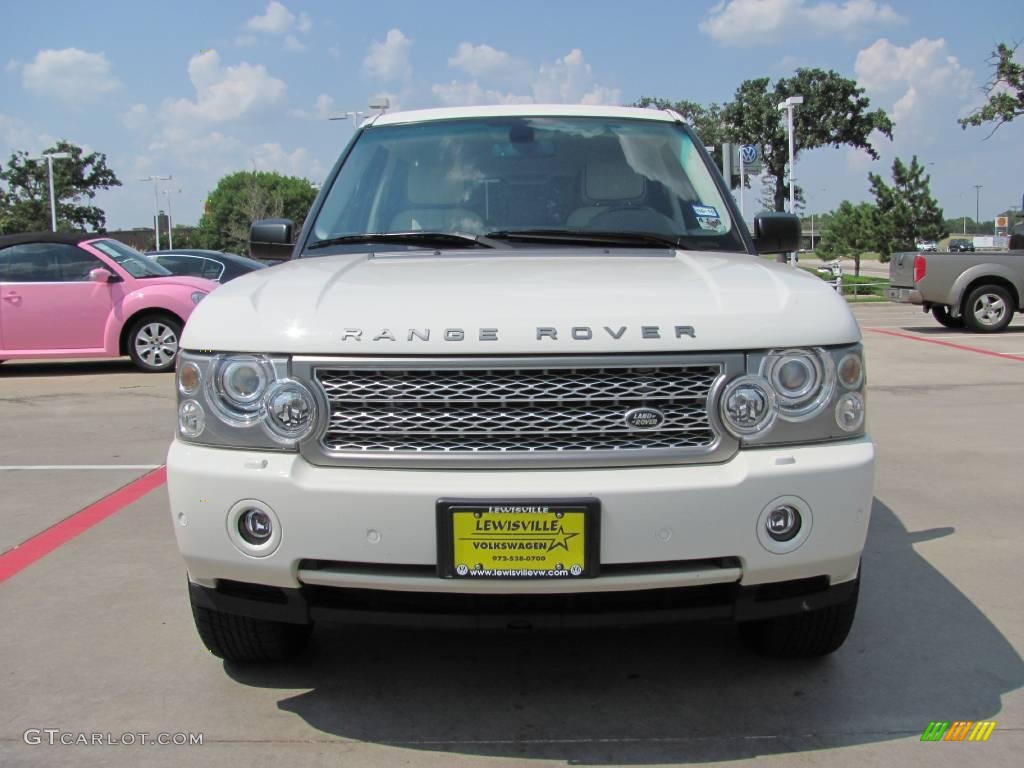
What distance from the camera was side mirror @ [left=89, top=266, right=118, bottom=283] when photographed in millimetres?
11188

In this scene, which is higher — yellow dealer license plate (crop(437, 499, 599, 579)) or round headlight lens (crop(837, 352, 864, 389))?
round headlight lens (crop(837, 352, 864, 389))

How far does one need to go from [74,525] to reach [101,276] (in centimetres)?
683

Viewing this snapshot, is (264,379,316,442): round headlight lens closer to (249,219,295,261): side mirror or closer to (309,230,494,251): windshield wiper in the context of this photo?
(309,230,494,251): windshield wiper

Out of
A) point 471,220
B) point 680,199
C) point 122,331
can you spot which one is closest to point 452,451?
point 471,220

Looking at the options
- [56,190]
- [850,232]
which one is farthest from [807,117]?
[56,190]

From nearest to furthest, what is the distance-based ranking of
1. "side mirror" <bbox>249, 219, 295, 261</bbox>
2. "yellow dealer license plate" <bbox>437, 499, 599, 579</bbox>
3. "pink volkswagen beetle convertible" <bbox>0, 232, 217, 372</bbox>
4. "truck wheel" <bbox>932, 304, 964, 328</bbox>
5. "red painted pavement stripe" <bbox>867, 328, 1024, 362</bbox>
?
"yellow dealer license plate" <bbox>437, 499, 599, 579</bbox>
"side mirror" <bbox>249, 219, 295, 261</bbox>
"pink volkswagen beetle convertible" <bbox>0, 232, 217, 372</bbox>
"red painted pavement stripe" <bbox>867, 328, 1024, 362</bbox>
"truck wheel" <bbox>932, 304, 964, 328</bbox>

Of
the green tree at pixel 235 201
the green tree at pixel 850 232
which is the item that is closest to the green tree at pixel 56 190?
the green tree at pixel 235 201

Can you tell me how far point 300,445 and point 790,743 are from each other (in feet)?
4.99

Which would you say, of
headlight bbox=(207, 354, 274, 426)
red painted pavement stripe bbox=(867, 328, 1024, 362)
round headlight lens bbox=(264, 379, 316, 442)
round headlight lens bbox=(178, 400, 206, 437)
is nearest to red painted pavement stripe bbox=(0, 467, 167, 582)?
round headlight lens bbox=(178, 400, 206, 437)

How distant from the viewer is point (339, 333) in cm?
267

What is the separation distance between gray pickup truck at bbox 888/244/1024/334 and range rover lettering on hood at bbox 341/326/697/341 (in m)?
13.6

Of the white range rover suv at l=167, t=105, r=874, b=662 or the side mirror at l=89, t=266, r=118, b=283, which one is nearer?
the white range rover suv at l=167, t=105, r=874, b=662

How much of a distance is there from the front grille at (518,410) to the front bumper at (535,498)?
65mm

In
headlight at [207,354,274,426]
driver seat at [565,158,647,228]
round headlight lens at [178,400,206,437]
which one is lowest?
round headlight lens at [178,400,206,437]
